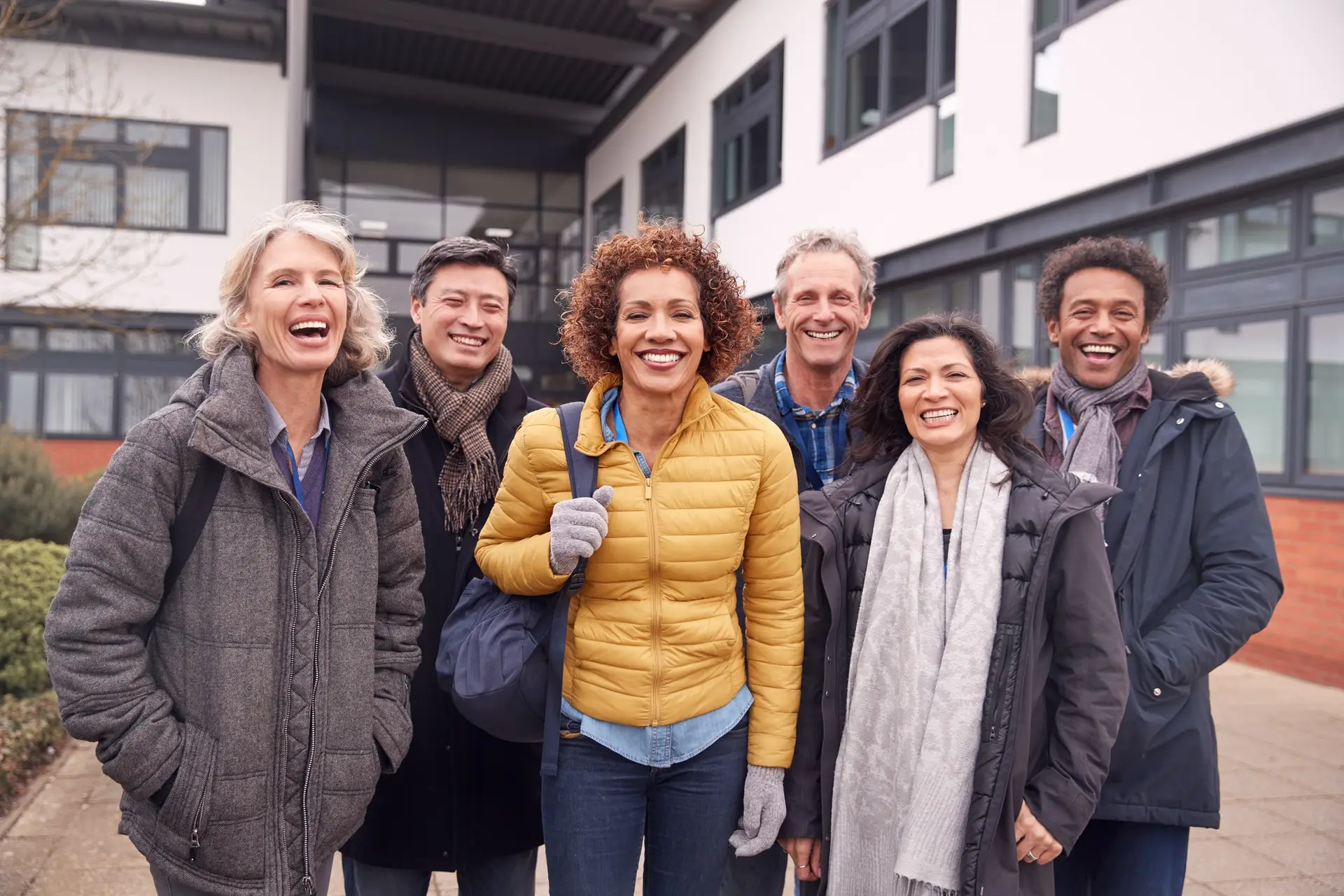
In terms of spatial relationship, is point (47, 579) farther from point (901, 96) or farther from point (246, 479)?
point (901, 96)

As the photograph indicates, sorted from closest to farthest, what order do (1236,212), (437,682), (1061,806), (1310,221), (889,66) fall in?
(1061,806)
(437,682)
(1310,221)
(1236,212)
(889,66)

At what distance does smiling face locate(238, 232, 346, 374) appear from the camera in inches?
88.0

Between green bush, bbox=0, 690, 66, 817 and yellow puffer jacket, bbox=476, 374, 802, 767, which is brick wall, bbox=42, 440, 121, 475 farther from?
yellow puffer jacket, bbox=476, 374, 802, 767

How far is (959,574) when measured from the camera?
7.77ft

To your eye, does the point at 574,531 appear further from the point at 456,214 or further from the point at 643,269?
the point at 456,214

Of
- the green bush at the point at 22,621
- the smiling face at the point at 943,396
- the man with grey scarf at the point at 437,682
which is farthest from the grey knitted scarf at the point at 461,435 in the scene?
the green bush at the point at 22,621

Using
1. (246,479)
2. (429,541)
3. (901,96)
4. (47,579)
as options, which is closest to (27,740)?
(47,579)

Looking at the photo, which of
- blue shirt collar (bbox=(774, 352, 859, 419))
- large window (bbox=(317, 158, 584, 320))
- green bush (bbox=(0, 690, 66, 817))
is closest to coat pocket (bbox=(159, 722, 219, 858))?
blue shirt collar (bbox=(774, 352, 859, 419))

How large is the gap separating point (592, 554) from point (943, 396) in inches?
36.7

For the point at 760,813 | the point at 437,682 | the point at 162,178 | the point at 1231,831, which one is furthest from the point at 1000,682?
the point at 162,178

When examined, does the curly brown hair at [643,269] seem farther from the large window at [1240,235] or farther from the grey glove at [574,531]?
the large window at [1240,235]

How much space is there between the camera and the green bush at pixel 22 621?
18.7ft

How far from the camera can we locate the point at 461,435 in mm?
2818

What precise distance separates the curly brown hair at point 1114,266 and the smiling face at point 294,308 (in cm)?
202
